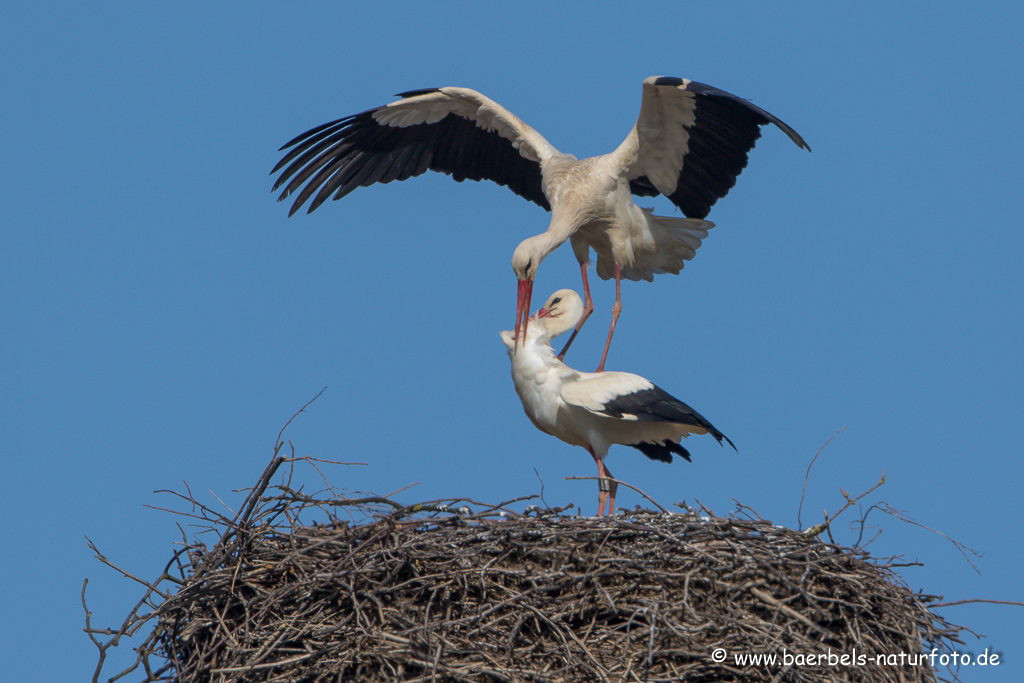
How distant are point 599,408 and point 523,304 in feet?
4.32

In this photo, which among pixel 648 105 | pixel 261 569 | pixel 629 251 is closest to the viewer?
pixel 261 569

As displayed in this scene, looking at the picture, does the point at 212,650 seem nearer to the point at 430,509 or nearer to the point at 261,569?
the point at 261,569

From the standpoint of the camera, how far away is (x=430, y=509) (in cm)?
553

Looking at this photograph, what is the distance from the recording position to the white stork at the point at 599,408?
20.7ft

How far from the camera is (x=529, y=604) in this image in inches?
201

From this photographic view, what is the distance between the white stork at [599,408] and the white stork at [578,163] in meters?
0.43

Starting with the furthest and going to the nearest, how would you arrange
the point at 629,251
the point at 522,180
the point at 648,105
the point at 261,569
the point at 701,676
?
1. the point at 522,180
2. the point at 629,251
3. the point at 648,105
4. the point at 261,569
5. the point at 701,676

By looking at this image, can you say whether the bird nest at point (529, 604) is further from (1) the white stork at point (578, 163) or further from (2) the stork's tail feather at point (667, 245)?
(2) the stork's tail feather at point (667, 245)

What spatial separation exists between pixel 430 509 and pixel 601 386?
1400 mm

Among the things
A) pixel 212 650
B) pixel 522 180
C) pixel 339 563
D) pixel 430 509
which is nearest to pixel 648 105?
pixel 522 180

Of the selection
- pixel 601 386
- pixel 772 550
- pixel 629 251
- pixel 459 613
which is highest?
pixel 629 251

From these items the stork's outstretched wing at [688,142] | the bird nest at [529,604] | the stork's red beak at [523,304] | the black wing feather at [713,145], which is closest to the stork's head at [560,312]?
the stork's red beak at [523,304]

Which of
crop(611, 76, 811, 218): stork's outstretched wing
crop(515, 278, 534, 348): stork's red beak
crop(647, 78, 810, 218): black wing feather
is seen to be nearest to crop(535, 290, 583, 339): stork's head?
crop(515, 278, 534, 348): stork's red beak

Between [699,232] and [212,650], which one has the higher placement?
[699,232]
